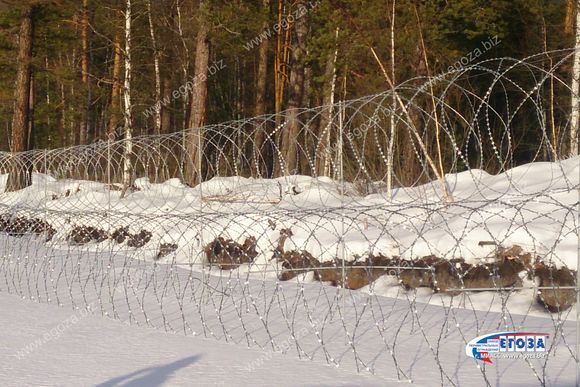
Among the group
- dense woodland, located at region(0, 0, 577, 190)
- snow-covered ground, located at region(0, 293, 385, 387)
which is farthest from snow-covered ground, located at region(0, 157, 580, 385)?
dense woodland, located at region(0, 0, 577, 190)

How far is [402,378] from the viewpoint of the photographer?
524 cm

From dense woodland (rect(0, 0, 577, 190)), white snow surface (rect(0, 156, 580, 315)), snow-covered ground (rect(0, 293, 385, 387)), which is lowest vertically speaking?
snow-covered ground (rect(0, 293, 385, 387))

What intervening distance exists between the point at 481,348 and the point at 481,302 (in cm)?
395

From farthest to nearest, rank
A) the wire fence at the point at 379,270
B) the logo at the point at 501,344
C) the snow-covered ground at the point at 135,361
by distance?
the wire fence at the point at 379,270
the snow-covered ground at the point at 135,361
the logo at the point at 501,344

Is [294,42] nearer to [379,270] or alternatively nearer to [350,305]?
[379,270]

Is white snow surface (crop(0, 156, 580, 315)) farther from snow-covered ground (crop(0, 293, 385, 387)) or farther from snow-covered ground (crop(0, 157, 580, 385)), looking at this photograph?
snow-covered ground (crop(0, 293, 385, 387))

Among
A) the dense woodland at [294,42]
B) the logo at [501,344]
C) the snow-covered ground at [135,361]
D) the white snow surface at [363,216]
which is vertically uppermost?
the dense woodland at [294,42]

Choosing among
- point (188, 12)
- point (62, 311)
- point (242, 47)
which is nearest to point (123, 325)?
point (62, 311)

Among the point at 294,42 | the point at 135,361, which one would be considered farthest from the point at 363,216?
the point at 294,42

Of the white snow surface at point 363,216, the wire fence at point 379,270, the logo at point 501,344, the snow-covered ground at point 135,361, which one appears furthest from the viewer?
the white snow surface at point 363,216

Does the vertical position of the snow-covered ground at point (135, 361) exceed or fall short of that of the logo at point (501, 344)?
it falls short

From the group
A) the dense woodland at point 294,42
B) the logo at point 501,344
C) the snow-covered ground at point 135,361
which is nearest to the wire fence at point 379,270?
the snow-covered ground at point 135,361

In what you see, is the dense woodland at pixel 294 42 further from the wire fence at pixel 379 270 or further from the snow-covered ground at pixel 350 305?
the snow-covered ground at pixel 350 305

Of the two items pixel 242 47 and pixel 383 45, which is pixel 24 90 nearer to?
pixel 242 47
